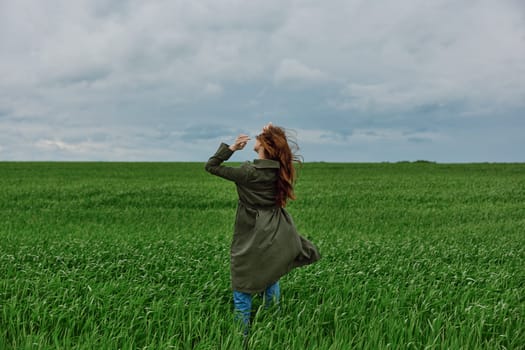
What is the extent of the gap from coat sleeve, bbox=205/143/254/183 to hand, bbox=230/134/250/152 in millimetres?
56

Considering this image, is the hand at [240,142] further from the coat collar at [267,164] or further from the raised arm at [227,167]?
the coat collar at [267,164]

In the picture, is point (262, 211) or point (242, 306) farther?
point (242, 306)

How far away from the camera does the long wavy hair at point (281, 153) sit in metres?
5.03

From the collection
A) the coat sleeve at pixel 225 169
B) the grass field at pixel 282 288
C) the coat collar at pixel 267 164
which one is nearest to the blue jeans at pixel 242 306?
the grass field at pixel 282 288

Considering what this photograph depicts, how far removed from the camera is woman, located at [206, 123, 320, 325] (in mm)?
5000

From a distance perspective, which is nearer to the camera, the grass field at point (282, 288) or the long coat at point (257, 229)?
the long coat at point (257, 229)

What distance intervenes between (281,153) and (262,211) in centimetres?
67

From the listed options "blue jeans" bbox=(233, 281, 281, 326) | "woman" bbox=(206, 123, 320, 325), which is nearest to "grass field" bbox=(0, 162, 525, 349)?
"blue jeans" bbox=(233, 281, 281, 326)

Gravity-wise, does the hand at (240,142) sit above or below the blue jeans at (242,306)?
above

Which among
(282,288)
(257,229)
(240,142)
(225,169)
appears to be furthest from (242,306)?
(240,142)

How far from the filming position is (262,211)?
5.09 metres

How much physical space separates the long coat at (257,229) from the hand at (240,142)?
66 mm

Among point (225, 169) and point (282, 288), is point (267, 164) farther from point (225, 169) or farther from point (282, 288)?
point (282, 288)

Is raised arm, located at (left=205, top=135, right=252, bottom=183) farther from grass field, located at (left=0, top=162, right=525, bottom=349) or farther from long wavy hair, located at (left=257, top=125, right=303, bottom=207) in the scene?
grass field, located at (left=0, top=162, right=525, bottom=349)
